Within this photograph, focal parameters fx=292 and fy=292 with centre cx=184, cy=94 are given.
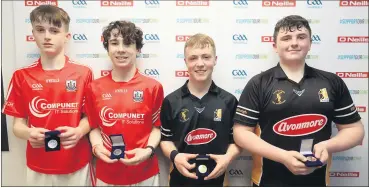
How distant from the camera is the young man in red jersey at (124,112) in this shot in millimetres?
1858

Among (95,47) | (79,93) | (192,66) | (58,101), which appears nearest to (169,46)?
(192,66)

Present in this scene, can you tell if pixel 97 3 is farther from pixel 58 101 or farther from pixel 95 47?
pixel 58 101

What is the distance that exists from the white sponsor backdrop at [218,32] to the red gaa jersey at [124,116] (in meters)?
0.26

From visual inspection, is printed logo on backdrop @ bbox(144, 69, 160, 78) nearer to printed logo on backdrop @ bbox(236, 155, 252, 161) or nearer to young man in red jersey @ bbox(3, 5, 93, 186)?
young man in red jersey @ bbox(3, 5, 93, 186)

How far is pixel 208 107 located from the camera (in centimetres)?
187

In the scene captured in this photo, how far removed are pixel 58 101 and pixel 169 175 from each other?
0.91 metres

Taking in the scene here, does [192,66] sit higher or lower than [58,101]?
higher

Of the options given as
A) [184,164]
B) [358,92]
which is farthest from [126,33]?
[358,92]

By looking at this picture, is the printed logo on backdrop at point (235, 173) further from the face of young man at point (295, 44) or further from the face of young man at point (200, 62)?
the face of young man at point (295, 44)

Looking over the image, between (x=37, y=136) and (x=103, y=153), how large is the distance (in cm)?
43

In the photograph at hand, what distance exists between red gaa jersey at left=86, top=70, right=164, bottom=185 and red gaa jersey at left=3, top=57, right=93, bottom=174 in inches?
4.4

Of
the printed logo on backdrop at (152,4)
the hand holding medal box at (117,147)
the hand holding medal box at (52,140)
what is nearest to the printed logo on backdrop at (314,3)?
the printed logo on backdrop at (152,4)

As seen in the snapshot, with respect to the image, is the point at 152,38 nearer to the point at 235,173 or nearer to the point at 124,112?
the point at 124,112

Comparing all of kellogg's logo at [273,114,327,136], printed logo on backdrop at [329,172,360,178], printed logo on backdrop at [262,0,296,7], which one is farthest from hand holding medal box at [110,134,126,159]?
printed logo on backdrop at [329,172,360,178]
